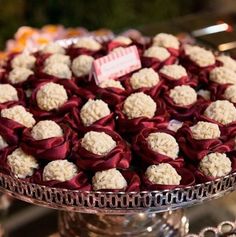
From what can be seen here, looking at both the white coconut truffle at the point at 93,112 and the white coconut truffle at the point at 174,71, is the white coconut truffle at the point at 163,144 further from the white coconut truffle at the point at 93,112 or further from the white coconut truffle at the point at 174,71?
the white coconut truffle at the point at 174,71

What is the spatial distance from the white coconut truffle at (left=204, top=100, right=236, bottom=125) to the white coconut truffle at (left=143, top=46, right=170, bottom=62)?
0.71 ft

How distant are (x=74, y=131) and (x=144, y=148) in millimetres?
135

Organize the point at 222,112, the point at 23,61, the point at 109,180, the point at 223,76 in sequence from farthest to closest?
the point at 23,61 → the point at 223,76 → the point at 222,112 → the point at 109,180

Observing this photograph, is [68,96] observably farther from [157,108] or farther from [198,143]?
[198,143]

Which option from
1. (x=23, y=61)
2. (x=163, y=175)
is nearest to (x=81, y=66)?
(x=23, y=61)

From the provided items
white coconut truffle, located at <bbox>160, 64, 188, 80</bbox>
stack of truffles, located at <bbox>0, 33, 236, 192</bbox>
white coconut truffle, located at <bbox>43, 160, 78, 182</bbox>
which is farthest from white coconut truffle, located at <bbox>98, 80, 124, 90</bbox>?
white coconut truffle, located at <bbox>43, 160, 78, 182</bbox>

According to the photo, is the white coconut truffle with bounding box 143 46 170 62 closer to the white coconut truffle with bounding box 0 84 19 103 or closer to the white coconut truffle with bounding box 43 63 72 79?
the white coconut truffle with bounding box 43 63 72 79

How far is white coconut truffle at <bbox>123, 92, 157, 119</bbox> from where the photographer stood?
0.90 metres

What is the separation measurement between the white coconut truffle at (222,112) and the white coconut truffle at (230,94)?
5 centimetres

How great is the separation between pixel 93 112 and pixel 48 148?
0.10 metres

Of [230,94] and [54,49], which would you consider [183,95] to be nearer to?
[230,94]

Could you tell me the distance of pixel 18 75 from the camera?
3.45 feet

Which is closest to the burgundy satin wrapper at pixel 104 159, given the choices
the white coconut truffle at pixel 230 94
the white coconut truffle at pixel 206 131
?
the white coconut truffle at pixel 206 131

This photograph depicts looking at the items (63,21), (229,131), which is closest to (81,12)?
(63,21)
